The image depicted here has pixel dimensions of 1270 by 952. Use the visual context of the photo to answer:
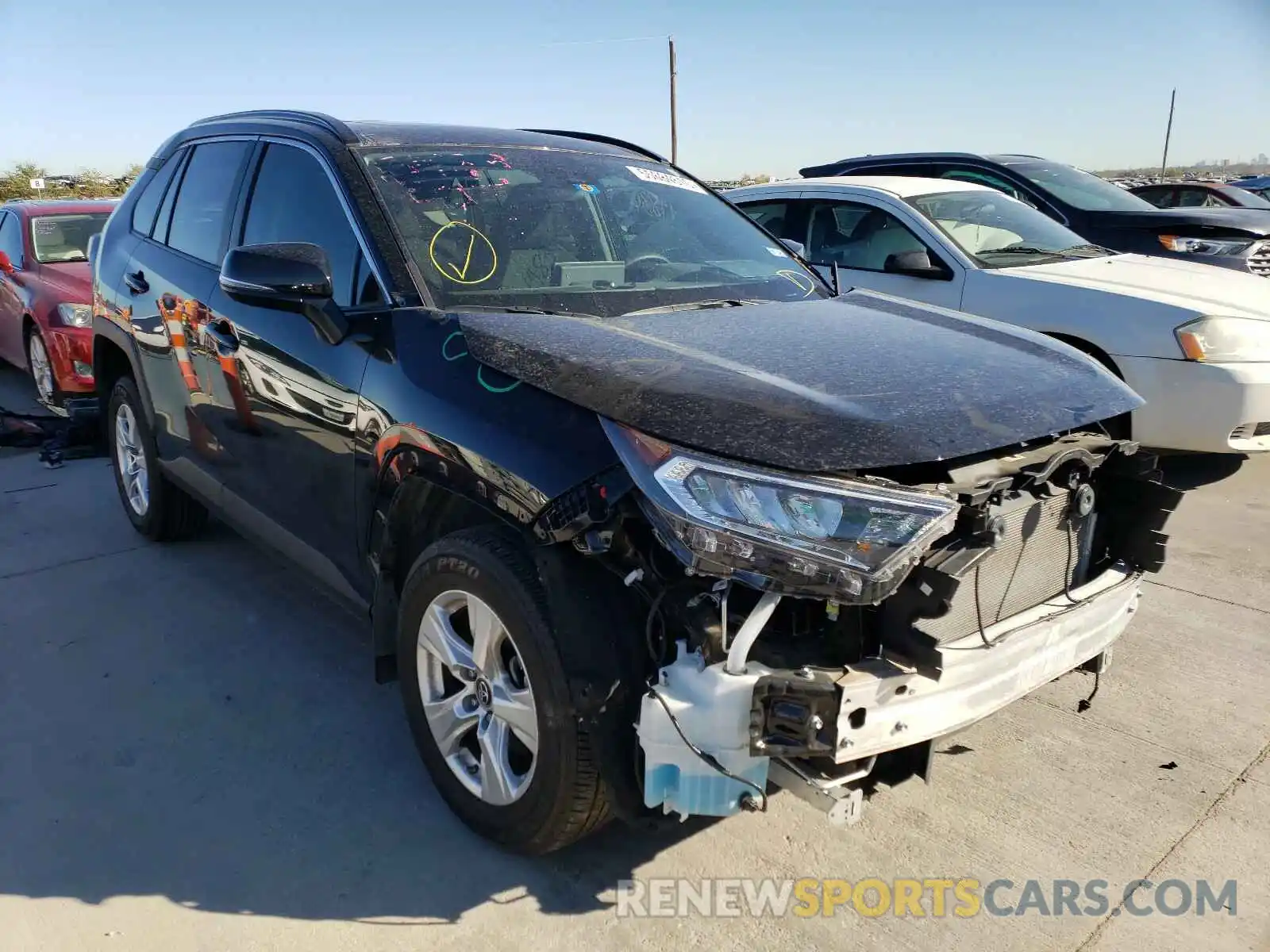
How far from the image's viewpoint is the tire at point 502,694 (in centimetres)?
228

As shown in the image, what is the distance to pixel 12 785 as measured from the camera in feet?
9.77

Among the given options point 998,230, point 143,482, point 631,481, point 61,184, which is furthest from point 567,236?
point 61,184

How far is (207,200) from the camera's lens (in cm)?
405

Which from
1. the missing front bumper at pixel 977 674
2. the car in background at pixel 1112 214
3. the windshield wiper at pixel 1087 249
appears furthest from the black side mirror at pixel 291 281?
the car in background at pixel 1112 214

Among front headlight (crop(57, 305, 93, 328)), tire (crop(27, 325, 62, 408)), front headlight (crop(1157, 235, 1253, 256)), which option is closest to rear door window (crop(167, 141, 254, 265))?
front headlight (crop(57, 305, 93, 328))

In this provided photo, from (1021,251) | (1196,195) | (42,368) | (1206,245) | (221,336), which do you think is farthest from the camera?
(1196,195)

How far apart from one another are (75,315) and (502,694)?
604 cm

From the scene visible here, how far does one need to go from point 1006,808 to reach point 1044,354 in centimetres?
133

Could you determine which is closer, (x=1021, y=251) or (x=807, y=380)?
(x=807, y=380)

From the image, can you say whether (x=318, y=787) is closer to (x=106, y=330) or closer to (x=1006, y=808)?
(x=1006, y=808)

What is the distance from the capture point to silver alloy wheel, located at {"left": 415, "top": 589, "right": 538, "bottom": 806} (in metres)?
2.48

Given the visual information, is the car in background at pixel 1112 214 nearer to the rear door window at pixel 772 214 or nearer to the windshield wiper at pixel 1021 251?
the windshield wiper at pixel 1021 251

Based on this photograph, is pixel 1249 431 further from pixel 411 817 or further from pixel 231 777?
pixel 231 777

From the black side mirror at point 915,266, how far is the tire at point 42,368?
19.4 ft
